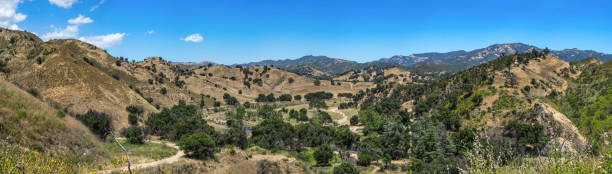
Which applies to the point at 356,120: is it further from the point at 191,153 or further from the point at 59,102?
the point at 59,102

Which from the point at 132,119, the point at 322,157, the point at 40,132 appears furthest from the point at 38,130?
A: the point at 132,119

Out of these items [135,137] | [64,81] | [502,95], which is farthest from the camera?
[502,95]

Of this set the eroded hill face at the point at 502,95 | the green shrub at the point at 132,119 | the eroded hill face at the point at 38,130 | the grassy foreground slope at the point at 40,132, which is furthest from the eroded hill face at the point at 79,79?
the eroded hill face at the point at 502,95

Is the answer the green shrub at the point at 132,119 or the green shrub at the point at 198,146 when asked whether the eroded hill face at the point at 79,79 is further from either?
the green shrub at the point at 198,146

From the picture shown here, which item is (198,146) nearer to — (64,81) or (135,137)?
(135,137)

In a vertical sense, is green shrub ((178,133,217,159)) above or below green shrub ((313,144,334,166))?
above

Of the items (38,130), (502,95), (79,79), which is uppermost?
(79,79)

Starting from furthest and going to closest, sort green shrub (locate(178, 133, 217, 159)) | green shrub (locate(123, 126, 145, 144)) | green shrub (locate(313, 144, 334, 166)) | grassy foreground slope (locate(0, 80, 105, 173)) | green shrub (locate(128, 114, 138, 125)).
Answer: green shrub (locate(128, 114, 138, 125)) < green shrub (locate(313, 144, 334, 166)) < green shrub (locate(123, 126, 145, 144)) < green shrub (locate(178, 133, 217, 159)) < grassy foreground slope (locate(0, 80, 105, 173))

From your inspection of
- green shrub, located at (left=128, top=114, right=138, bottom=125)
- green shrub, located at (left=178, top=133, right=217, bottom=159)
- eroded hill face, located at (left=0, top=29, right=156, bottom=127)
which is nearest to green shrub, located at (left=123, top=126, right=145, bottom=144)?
green shrub, located at (left=178, top=133, right=217, bottom=159)

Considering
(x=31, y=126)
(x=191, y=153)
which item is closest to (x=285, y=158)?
(x=191, y=153)

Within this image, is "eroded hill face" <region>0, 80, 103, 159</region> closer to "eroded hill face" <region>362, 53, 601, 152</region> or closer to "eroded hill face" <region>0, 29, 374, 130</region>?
"eroded hill face" <region>0, 29, 374, 130</region>

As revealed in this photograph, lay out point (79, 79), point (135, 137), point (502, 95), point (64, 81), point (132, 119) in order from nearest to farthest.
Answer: point (135, 137) < point (132, 119) < point (64, 81) < point (502, 95) < point (79, 79)
